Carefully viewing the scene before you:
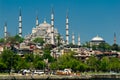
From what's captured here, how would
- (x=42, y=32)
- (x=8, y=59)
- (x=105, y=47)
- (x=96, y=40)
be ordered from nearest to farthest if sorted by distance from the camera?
(x=8, y=59) → (x=105, y=47) → (x=42, y=32) → (x=96, y=40)

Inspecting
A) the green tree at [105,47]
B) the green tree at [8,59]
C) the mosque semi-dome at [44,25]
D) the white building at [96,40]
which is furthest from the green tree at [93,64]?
the white building at [96,40]

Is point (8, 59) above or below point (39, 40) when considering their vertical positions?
below

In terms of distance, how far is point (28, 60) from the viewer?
292 feet

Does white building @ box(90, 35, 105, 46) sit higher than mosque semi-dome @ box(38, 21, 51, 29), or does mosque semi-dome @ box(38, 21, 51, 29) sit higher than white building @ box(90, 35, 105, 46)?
mosque semi-dome @ box(38, 21, 51, 29)

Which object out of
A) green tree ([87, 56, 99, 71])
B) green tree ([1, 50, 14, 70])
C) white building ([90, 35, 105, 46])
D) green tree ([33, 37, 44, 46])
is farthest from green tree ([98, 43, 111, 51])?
green tree ([1, 50, 14, 70])

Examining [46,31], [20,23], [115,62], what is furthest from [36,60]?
[46,31]

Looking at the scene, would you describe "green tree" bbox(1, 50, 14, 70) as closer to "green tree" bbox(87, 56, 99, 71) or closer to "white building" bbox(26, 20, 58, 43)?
"green tree" bbox(87, 56, 99, 71)

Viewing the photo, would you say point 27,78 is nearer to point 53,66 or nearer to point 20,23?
point 53,66

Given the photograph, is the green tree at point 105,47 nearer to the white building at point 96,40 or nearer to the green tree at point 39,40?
the green tree at point 39,40

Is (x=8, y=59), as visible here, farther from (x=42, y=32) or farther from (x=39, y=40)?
(x=42, y=32)

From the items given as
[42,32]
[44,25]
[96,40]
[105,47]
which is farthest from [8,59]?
[96,40]

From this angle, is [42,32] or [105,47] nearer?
[105,47]

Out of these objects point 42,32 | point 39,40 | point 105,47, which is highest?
point 42,32

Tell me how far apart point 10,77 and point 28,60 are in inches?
1221
